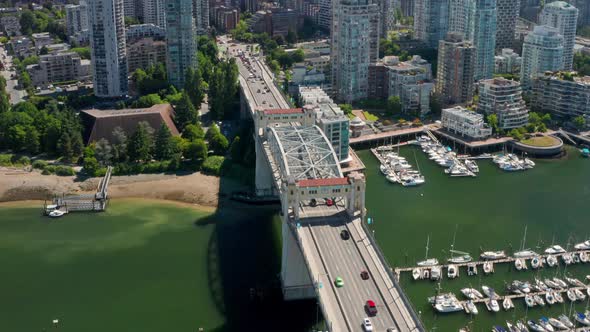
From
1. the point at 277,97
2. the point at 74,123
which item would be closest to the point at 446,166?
Result: the point at 277,97

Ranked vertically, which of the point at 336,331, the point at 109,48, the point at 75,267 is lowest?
the point at 75,267

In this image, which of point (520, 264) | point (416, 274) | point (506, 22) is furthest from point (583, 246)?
point (506, 22)

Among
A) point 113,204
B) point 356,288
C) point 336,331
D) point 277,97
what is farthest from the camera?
point 277,97

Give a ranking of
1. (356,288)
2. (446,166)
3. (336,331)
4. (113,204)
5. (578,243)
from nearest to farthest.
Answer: (336,331) < (356,288) < (578,243) < (113,204) < (446,166)

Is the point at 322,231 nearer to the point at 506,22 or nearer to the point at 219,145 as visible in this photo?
the point at 219,145

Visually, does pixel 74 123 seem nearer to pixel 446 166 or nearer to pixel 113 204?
pixel 113 204

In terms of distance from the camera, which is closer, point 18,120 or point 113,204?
point 113,204

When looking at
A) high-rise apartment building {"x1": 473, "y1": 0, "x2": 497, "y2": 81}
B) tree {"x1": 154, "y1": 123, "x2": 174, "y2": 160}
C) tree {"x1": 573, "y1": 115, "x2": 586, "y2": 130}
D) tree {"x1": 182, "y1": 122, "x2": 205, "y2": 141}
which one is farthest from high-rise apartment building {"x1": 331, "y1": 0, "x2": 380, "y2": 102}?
tree {"x1": 154, "y1": 123, "x2": 174, "y2": 160}
